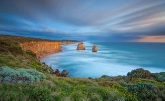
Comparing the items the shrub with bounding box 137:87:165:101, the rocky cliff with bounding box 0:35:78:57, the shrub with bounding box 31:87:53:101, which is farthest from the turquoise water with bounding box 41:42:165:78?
the shrub with bounding box 31:87:53:101

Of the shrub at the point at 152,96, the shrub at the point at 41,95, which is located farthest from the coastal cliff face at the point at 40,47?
the shrub at the point at 152,96

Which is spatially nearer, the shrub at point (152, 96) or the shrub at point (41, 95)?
the shrub at point (41, 95)

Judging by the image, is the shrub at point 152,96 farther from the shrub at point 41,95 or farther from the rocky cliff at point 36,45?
the rocky cliff at point 36,45

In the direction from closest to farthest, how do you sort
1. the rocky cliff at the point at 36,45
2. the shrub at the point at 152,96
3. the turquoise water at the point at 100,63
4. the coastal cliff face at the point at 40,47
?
the shrub at the point at 152,96 → the turquoise water at the point at 100,63 → the rocky cliff at the point at 36,45 → the coastal cliff face at the point at 40,47

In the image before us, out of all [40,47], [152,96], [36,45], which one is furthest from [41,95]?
[40,47]

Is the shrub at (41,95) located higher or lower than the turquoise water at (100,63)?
higher

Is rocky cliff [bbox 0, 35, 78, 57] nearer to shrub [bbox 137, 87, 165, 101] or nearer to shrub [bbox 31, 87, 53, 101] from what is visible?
shrub [bbox 31, 87, 53, 101]

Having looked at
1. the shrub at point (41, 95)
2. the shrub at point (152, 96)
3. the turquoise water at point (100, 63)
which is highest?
the shrub at point (41, 95)

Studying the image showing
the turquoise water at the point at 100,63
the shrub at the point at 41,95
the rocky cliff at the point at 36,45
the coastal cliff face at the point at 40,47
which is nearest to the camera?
the shrub at the point at 41,95

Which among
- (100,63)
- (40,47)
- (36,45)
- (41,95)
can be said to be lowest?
(100,63)

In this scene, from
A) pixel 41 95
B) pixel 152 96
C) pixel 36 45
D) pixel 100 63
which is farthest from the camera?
pixel 36 45

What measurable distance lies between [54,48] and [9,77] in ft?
161

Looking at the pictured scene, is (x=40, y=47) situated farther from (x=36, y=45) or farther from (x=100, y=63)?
(x=100, y=63)

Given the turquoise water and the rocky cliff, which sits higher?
the rocky cliff
